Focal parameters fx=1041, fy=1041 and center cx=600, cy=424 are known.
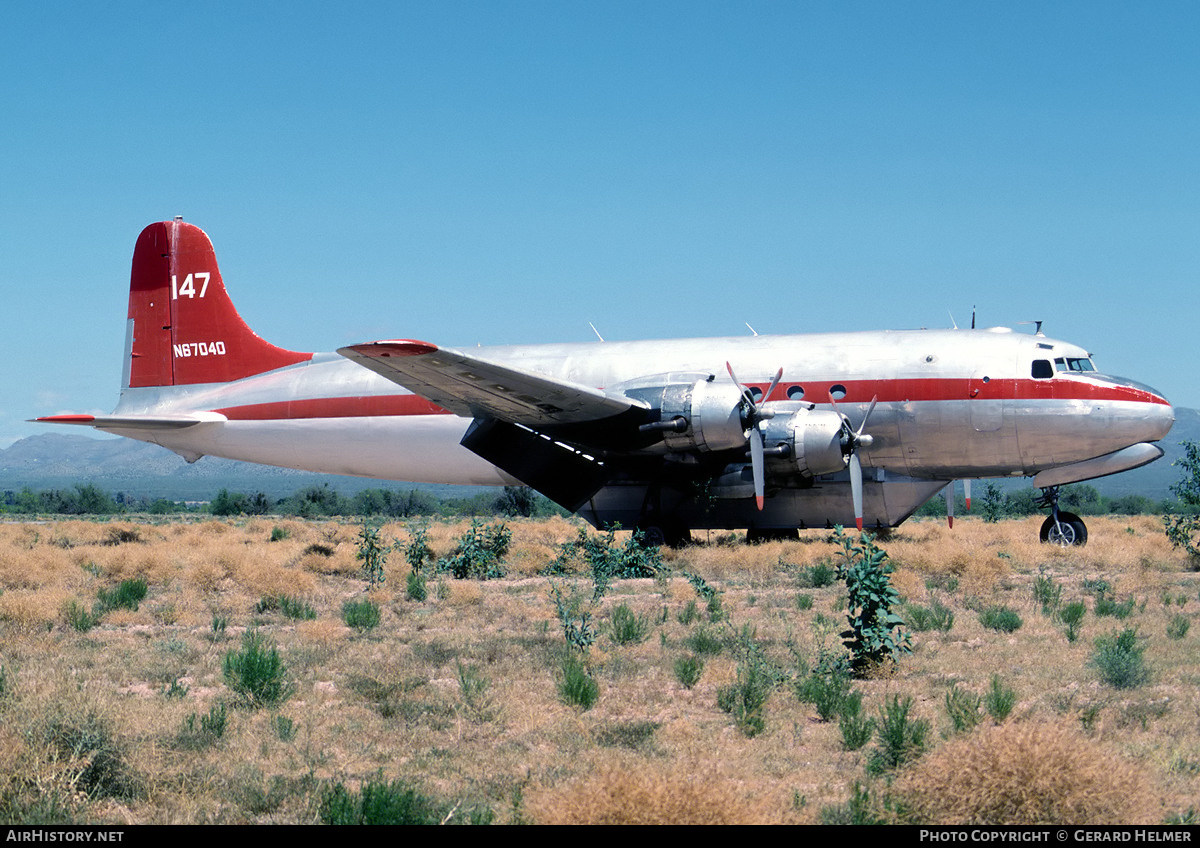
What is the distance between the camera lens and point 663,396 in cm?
1702

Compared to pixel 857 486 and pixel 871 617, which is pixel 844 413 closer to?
pixel 857 486

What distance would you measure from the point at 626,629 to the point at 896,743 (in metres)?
4.92

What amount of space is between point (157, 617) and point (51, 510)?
56797 mm

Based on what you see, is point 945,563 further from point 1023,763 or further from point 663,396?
point 1023,763

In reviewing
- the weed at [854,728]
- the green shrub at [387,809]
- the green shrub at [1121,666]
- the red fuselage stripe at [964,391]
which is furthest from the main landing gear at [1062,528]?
the green shrub at [387,809]

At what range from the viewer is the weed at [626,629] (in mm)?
11141

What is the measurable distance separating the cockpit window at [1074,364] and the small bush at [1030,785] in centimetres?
1462

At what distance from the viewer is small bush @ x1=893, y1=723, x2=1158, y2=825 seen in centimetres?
500

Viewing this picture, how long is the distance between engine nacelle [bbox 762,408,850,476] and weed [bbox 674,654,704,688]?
26.4 ft

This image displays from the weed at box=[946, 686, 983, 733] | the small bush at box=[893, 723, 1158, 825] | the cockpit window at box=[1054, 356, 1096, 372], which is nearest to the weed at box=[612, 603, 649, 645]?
the weed at box=[946, 686, 983, 733]

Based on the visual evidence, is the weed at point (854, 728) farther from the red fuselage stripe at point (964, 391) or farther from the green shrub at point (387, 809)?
the red fuselage stripe at point (964, 391)

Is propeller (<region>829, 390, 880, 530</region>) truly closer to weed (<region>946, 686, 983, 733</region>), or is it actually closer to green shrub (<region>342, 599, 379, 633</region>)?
green shrub (<region>342, 599, 379, 633</region>)

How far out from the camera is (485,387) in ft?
53.2
